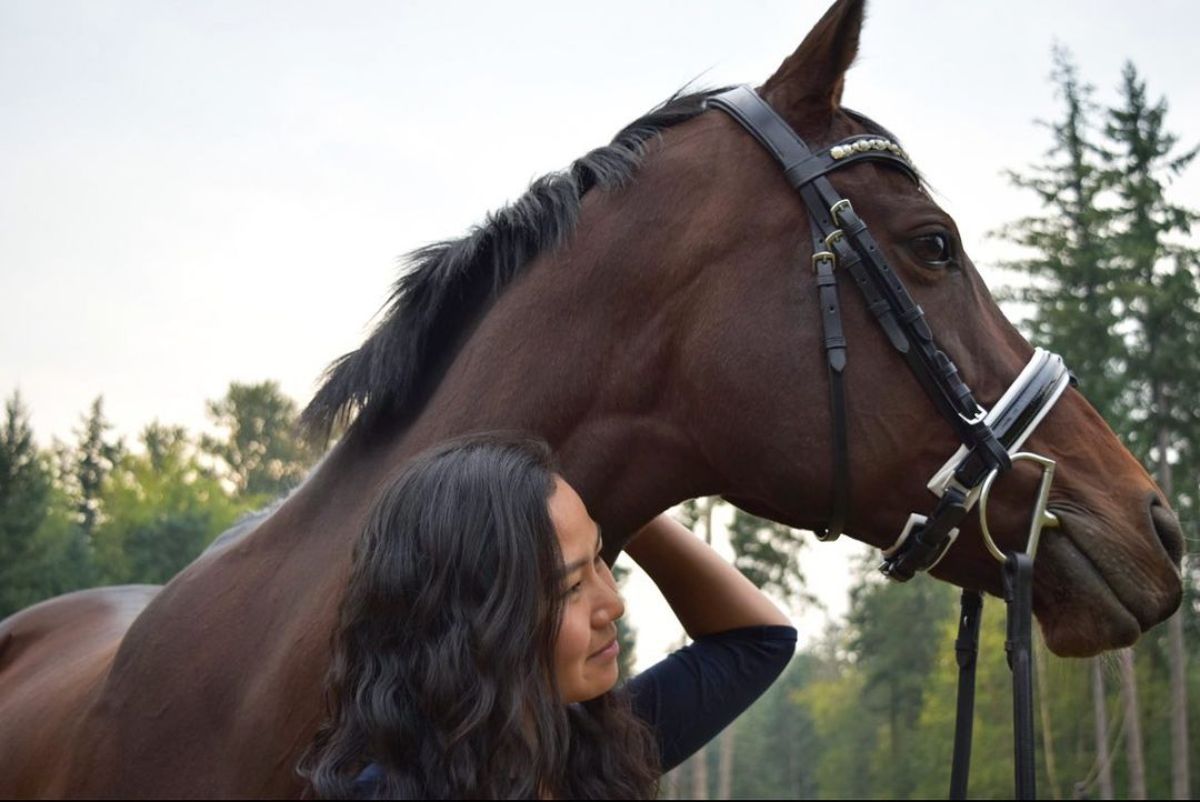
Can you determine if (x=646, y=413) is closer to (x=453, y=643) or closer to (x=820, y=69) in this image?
(x=453, y=643)

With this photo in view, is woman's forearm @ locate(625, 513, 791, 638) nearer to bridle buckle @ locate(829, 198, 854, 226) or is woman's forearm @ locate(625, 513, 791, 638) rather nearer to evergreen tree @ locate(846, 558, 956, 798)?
bridle buckle @ locate(829, 198, 854, 226)

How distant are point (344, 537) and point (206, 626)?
395 mm

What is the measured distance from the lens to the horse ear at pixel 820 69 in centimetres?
260

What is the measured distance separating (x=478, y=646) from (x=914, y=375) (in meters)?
1.16

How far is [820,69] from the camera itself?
2666 mm

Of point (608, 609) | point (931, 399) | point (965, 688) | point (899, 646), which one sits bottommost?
point (899, 646)

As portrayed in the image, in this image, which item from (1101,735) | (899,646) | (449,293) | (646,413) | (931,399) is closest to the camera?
(931,399)

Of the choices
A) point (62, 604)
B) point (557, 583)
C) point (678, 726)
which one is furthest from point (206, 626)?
point (62, 604)

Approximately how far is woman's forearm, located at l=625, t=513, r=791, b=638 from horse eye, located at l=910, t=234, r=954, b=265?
0.95m

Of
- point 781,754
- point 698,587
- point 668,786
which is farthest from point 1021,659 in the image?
point 781,754

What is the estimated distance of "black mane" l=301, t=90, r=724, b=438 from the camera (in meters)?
2.68

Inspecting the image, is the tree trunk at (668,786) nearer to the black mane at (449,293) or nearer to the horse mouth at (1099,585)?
the horse mouth at (1099,585)

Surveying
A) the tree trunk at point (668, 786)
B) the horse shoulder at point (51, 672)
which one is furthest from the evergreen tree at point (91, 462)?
the horse shoulder at point (51, 672)

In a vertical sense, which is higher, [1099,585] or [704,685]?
[1099,585]
